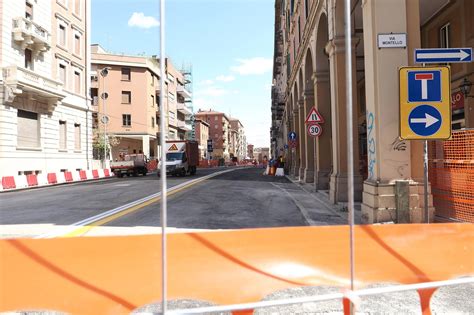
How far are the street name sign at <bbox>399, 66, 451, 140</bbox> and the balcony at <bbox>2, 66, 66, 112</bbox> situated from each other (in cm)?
2480

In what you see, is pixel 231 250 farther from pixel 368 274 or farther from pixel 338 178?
pixel 338 178

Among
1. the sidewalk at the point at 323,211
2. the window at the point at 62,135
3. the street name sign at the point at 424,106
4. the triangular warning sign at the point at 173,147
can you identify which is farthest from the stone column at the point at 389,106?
the window at the point at 62,135

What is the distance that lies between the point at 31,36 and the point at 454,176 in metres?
28.0

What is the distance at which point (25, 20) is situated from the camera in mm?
24734

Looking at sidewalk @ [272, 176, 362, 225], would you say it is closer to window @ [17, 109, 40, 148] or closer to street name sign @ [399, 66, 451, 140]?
street name sign @ [399, 66, 451, 140]

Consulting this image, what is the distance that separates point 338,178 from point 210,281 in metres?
8.36

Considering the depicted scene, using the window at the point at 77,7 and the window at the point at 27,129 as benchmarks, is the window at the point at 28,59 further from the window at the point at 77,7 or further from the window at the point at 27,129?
the window at the point at 77,7

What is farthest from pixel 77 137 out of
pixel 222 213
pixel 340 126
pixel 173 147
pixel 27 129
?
pixel 340 126

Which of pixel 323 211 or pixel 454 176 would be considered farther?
pixel 323 211

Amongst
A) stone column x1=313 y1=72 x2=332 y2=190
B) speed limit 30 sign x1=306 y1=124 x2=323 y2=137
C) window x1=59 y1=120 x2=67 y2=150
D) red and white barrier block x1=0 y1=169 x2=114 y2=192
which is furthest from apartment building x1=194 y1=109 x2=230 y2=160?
speed limit 30 sign x1=306 y1=124 x2=323 y2=137

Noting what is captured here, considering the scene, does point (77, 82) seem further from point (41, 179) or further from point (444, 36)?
point (444, 36)

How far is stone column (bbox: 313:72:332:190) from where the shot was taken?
14.3 m

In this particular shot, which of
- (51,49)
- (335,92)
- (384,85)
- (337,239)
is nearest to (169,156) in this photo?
(51,49)

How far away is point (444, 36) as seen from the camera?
1314 cm
